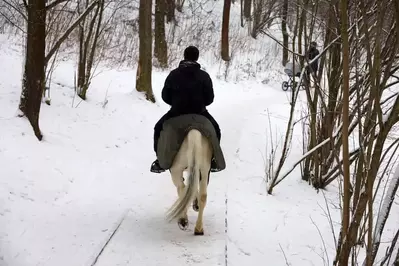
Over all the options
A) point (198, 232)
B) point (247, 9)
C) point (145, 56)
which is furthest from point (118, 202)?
point (247, 9)

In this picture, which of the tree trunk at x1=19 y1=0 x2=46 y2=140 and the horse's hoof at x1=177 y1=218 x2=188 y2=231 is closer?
the horse's hoof at x1=177 y1=218 x2=188 y2=231

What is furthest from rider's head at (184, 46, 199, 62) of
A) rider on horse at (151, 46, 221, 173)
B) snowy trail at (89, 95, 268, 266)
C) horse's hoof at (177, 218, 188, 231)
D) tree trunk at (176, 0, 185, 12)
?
tree trunk at (176, 0, 185, 12)

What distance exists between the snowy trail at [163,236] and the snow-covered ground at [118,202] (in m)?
0.01

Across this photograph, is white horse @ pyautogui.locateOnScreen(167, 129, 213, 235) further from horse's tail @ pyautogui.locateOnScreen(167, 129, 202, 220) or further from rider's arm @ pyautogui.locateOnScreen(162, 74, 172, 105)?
rider's arm @ pyautogui.locateOnScreen(162, 74, 172, 105)

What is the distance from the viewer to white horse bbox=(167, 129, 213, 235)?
5055 mm

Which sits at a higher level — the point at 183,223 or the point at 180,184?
A: the point at 180,184

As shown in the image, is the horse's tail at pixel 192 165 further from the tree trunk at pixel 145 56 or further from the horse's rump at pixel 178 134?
the tree trunk at pixel 145 56

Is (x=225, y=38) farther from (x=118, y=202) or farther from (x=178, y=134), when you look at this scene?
(x=178, y=134)

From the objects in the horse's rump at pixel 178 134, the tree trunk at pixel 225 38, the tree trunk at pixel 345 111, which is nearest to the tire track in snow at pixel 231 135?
the horse's rump at pixel 178 134

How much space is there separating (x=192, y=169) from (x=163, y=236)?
3.01 ft

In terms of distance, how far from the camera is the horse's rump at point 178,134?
5.16 m

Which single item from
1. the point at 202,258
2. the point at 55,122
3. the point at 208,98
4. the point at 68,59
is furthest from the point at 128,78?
the point at 202,258

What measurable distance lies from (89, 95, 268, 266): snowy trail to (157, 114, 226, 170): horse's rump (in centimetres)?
82

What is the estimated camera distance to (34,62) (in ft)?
22.1
